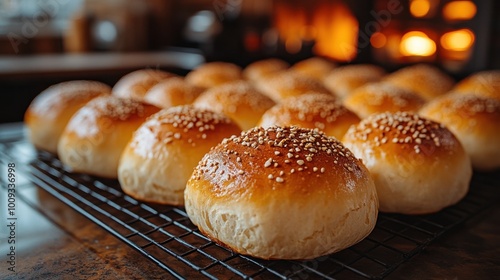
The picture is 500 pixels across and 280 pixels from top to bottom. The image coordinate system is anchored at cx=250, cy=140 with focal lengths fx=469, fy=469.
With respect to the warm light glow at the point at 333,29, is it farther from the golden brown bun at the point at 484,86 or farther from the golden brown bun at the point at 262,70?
the golden brown bun at the point at 484,86

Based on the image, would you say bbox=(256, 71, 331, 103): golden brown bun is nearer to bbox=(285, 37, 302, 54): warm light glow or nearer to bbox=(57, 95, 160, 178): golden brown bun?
bbox=(57, 95, 160, 178): golden brown bun

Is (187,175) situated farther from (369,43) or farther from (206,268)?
(369,43)

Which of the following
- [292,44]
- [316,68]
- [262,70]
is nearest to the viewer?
[262,70]

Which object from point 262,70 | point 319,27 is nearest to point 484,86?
point 262,70

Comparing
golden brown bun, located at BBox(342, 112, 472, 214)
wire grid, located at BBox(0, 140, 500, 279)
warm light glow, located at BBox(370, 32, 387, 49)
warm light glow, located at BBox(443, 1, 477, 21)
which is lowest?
wire grid, located at BBox(0, 140, 500, 279)

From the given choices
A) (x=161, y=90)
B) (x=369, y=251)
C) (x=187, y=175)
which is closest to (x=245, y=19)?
(x=161, y=90)

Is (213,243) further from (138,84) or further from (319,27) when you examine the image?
(319,27)

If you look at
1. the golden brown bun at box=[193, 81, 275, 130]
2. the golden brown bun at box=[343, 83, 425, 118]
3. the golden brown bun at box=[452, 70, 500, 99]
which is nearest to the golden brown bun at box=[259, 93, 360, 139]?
the golden brown bun at box=[193, 81, 275, 130]
